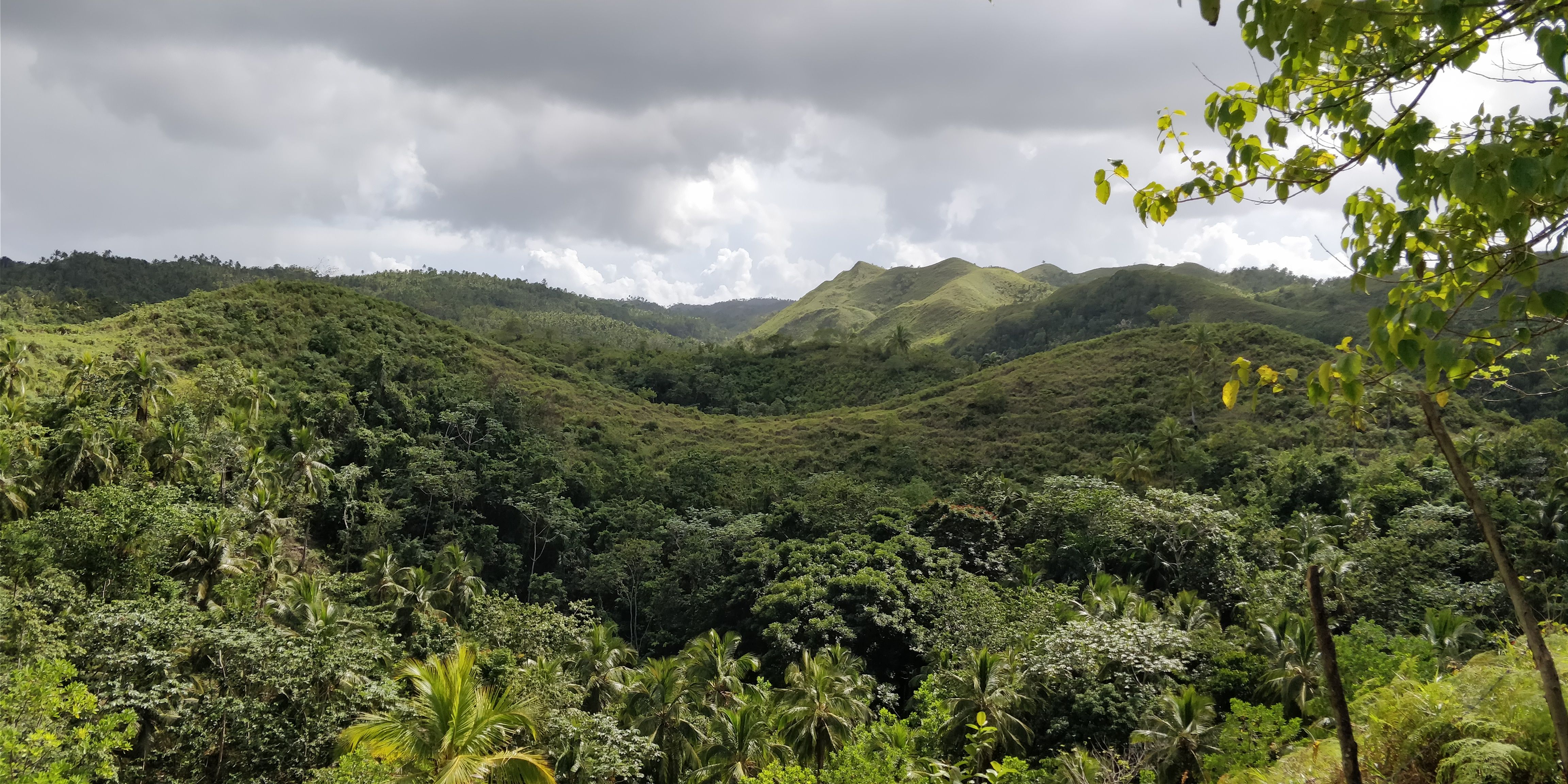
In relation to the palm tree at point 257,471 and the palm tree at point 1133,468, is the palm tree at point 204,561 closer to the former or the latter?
the palm tree at point 257,471

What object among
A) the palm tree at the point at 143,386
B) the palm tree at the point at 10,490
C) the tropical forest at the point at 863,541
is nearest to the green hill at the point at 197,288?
the tropical forest at the point at 863,541

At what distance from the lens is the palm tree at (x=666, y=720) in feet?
65.9

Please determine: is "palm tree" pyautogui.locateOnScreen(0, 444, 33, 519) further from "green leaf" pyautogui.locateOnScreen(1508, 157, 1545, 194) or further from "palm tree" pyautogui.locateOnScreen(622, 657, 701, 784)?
"green leaf" pyautogui.locateOnScreen(1508, 157, 1545, 194)

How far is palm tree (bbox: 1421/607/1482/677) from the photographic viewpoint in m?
18.3

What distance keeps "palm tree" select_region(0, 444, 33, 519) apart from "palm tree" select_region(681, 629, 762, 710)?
69.4 ft

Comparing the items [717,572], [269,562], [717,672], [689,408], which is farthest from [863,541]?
[689,408]

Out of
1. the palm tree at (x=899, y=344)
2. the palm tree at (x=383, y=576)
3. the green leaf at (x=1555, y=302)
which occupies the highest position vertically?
the palm tree at (x=899, y=344)

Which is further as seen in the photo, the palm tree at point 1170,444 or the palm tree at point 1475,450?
the palm tree at point 1170,444

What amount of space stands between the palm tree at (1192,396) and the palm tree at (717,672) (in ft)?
132

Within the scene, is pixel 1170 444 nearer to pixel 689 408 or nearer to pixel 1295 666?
pixel 1295 666

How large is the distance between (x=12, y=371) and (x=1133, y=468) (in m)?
49.9

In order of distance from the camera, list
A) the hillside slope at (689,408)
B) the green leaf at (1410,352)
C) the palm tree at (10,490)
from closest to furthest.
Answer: the green leaf at (1410,352) → the palm tree at (10,490) → the hillside slope at (689,408)

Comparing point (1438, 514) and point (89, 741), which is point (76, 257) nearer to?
point (89, 741)

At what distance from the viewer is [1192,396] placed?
5359 cm
